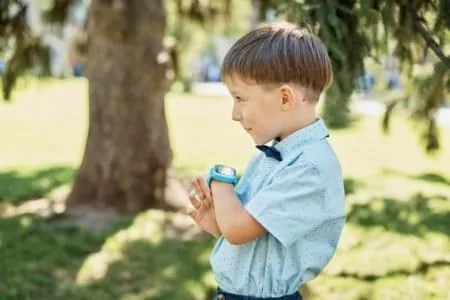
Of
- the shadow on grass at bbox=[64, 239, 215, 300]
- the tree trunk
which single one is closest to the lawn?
the shadow on grass at bbox=[64, 239, 215, 300]

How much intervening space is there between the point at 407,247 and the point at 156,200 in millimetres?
2036

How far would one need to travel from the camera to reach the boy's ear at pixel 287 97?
75.0 inches

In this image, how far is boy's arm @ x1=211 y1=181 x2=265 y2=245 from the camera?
74.9 inches

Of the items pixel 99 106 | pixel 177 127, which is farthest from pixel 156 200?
pixel 177 127

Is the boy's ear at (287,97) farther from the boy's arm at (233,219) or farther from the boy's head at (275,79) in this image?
the boy's arm at (233,219)

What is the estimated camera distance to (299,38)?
196cm

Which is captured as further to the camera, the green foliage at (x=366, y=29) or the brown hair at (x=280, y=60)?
the green foliage at (x=366, y=29)

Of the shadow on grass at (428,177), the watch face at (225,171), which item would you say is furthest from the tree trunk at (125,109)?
the watch face at (225,171)

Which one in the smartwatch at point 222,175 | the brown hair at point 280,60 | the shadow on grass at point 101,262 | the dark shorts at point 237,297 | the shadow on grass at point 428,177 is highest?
the brown hair at point 280,60

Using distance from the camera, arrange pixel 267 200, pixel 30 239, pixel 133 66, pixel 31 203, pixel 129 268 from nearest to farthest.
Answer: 1. pixel 267 200
2. pixel 129 268
3. pixel 30 239
4. pixel 133 66
5. pixel 31 203

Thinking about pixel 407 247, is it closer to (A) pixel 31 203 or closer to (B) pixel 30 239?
(B) pixel 30 239

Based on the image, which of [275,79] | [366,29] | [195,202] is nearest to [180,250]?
[366,29]

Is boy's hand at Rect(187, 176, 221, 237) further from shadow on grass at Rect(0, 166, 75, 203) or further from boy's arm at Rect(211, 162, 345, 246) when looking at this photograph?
shadow on grass at Rect(0, 166, 75, 203)

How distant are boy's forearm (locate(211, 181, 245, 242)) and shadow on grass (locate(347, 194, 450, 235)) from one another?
422cm
